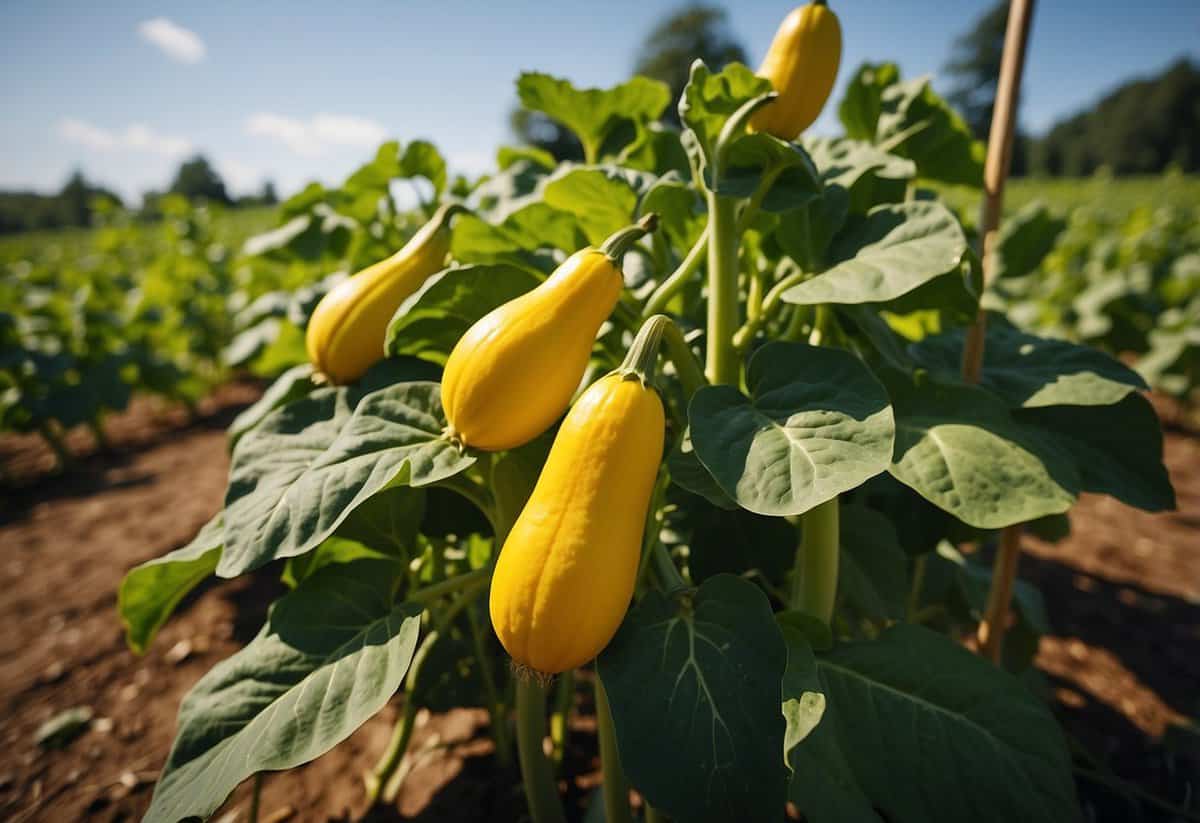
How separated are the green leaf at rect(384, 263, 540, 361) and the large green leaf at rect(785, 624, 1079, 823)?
0.75 m

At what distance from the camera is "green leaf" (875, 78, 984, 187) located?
1.52m

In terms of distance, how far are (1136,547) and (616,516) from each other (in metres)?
3.49

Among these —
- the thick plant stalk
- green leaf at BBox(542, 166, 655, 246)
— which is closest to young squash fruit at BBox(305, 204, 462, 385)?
green leaf at BBox(542, 166, 655, 246)

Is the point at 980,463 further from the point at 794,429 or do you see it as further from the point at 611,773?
the point at 611,773

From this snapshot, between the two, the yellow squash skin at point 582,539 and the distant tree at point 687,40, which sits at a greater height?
the distant tree at point 687,40

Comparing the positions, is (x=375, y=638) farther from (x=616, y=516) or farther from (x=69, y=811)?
(x=69, y=811)

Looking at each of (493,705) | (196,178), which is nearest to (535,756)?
(493,705)

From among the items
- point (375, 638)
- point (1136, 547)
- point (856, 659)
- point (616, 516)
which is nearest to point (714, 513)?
point (856, 659)

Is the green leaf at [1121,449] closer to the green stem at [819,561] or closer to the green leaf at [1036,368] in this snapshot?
the green leaf at [1036,368]

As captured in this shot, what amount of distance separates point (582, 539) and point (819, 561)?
1.70 feet

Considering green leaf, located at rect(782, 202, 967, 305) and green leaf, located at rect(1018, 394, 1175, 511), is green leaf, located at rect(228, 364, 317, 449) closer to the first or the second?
green leaf, located at rect(782, 202, 967, 305)

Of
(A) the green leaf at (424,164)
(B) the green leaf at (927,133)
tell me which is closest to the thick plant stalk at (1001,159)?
(B) the green leaf at (927,133)

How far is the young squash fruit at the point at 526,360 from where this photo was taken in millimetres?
882

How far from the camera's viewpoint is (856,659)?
42.8 inches
